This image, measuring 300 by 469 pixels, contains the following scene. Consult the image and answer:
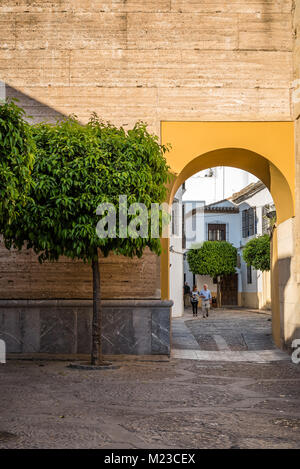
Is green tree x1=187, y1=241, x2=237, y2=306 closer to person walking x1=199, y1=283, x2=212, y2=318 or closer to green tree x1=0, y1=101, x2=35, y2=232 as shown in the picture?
person walking x1=199, y1=283, x2=212, y2=318

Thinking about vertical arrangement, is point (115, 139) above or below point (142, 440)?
above

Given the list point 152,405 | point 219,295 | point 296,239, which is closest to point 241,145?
point 296,239


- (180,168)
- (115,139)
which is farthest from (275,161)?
(115,139)

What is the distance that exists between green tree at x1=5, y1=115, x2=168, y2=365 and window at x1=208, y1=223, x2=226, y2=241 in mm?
37612

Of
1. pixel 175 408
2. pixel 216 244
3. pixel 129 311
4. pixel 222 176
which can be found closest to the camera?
pixel 175 408

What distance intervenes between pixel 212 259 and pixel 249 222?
4.20 meters

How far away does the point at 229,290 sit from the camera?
45906 mm

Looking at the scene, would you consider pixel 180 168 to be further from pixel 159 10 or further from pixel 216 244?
pixel 216 244

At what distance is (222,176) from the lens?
52.9 metres

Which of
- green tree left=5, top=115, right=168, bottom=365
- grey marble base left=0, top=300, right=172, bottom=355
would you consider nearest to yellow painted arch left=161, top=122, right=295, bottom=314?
grey marble base left=0, top=300, right=172, bottom=355

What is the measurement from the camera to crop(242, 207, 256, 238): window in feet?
141

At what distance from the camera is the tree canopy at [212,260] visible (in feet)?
140

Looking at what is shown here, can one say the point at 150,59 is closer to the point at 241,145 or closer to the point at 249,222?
the point at 241,145

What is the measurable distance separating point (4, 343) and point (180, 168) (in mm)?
5396
